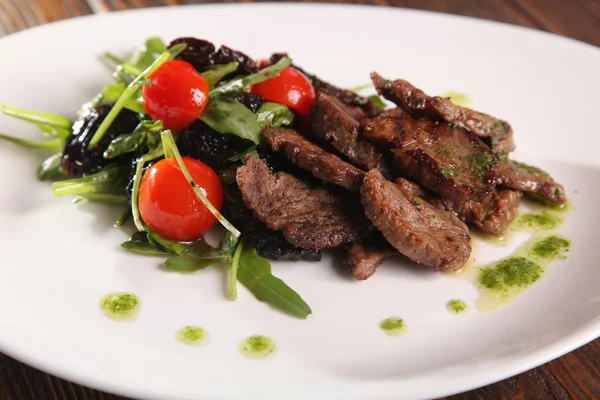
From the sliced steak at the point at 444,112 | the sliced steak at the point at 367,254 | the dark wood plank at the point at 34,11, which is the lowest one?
the dark wood plank at the point at 34,11

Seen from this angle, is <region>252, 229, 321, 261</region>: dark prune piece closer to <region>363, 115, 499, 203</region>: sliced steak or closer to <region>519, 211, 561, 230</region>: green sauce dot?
<region>363, 115, 499, 203</region>: sliced steak

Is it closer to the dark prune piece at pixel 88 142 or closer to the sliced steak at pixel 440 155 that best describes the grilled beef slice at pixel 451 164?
the sliced steak at pixel 440 155

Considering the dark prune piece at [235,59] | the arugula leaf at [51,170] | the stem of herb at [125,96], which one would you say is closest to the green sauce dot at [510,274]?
the dark prune piece at [235,59]

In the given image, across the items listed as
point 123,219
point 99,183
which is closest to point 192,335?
point 123,219

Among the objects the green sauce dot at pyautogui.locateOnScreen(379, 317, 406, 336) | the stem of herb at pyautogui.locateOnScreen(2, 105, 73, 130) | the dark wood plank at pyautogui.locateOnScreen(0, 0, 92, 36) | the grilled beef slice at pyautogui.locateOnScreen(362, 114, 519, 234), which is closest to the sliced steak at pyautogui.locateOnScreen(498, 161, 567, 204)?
the grilled beef slice at pyautogui.locateOnScreen(362, 114, 519, 234)

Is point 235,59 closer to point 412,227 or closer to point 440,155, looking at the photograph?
point 440,155

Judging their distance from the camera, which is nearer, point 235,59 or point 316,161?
point 316,161
